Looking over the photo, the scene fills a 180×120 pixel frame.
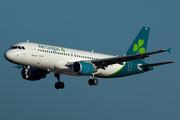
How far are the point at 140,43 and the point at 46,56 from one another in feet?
64.5

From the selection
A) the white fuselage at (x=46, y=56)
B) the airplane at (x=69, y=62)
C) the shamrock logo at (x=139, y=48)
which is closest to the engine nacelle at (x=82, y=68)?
the airplane at (x=69, y=62)

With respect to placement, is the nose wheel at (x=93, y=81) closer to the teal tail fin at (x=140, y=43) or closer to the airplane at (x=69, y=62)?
the airplane at (x=69, y=62)

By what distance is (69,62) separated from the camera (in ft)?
164

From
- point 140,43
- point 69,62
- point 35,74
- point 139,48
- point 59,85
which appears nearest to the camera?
point 69,62

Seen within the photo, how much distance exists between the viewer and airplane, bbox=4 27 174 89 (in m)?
46.9

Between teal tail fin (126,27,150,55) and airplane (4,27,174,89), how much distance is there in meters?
2.93

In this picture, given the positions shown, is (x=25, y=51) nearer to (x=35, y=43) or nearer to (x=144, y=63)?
(x=35, y=43)

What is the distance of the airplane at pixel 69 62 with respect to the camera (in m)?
46.9

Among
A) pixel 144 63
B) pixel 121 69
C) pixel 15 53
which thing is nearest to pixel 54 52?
pixel 15 53

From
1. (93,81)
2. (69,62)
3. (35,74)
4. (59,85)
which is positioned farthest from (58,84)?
(69,62)

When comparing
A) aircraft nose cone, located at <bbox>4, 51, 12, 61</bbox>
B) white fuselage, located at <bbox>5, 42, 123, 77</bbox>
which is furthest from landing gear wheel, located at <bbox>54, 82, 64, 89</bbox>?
aircraft nose cone, located at <bbox>4, 51, 12, 61</bbox>

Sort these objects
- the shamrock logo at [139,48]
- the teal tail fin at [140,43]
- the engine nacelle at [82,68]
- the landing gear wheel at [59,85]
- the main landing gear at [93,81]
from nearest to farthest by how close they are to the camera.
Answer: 1. the engine nacelle at [82,68]
2. the main landing gear at [93,81]
3. the landing gear wheel at [59,85]
4. the teal tail fin at [140,43]
5. the shamrock logo at [139,48]

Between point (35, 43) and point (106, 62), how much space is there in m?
10.3

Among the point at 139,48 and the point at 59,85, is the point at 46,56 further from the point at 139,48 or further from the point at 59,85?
the point at 139,48
